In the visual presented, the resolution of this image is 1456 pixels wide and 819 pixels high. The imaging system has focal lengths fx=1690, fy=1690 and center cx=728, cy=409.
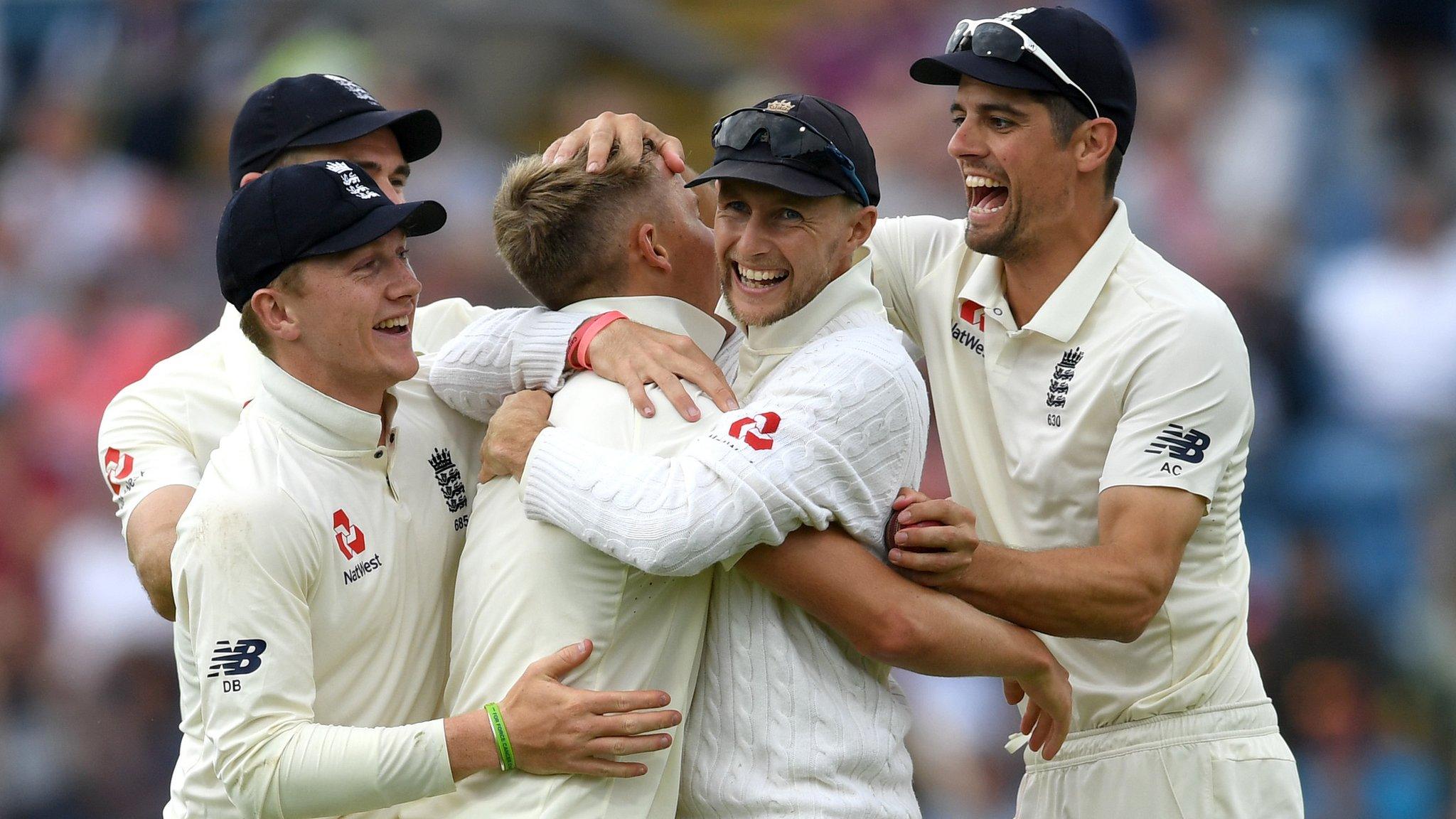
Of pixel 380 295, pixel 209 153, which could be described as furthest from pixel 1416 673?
pixel 209 153

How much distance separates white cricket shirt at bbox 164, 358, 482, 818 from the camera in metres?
3.14

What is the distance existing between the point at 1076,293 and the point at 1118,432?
14.9 inches

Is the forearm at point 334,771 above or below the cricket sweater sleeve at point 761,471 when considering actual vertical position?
below

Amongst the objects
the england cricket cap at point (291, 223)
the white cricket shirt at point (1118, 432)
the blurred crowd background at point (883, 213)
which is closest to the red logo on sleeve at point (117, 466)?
the england cricket cap at point (291, 223)

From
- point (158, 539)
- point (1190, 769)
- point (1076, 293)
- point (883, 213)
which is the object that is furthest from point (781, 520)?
point (883, 213)

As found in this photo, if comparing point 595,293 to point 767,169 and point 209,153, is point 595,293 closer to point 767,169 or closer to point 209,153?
point 767,169

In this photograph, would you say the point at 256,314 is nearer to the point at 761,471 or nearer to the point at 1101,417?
the point at 761,471

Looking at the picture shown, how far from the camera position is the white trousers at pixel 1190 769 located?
3.96 metres

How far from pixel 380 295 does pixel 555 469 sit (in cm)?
56

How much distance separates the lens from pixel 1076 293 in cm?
400

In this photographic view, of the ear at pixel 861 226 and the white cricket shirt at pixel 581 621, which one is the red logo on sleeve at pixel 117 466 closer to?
the white cricket shirt at pixel 581 621

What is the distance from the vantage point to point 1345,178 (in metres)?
8.71

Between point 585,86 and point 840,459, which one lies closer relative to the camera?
point 840,459

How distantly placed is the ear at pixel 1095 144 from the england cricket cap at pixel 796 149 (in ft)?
2.66
